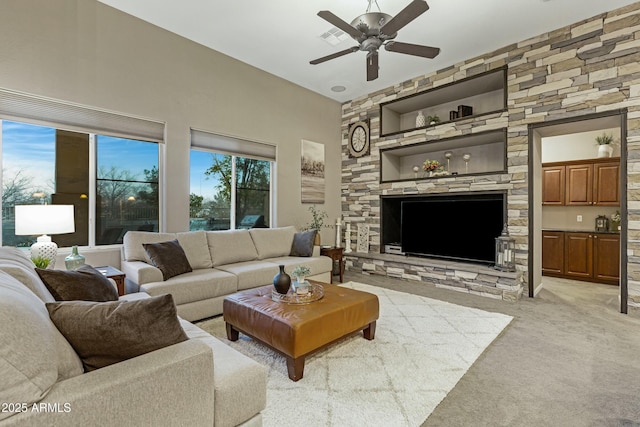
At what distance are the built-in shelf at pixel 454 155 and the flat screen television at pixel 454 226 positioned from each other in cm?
45

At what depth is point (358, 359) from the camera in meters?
2.39

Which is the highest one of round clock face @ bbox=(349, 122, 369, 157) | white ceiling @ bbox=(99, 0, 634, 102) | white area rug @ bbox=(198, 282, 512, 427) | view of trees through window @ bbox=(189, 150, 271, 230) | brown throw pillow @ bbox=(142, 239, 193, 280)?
white ceiling @ bbox=(99, 0, 634, 102)

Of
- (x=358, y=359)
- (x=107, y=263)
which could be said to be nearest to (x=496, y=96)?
(x=358, y=359)

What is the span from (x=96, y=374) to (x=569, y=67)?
529 centimetres

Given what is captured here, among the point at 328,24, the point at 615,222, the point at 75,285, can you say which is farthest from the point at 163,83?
the point at 615,222

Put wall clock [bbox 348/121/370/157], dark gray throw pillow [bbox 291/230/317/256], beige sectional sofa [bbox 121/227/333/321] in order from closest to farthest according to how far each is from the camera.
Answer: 1. beige sectional sofa [bbox 121/227/333/321]
2. dark gray throw pillow [bbox 291/230/317/256]
3. wall clock [bbox 348/121/370/157]

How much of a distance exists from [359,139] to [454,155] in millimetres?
1775

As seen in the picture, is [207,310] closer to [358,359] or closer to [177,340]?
[358,359]

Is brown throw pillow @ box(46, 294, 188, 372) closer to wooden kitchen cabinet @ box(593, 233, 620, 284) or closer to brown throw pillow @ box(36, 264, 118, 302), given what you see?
brown throw pillow @ box(36, 264, 118, 302)

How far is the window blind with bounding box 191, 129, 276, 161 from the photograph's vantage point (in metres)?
4.35

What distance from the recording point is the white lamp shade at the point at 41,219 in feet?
8.16

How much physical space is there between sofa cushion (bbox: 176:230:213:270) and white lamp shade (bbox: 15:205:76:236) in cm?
118

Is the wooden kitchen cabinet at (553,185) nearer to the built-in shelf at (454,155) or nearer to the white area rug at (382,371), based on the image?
the built-in shelf at (454,155)

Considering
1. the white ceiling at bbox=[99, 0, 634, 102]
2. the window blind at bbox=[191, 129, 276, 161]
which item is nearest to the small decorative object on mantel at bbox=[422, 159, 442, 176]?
the white ceiling at bbox=[99, 0, 634, 102]
